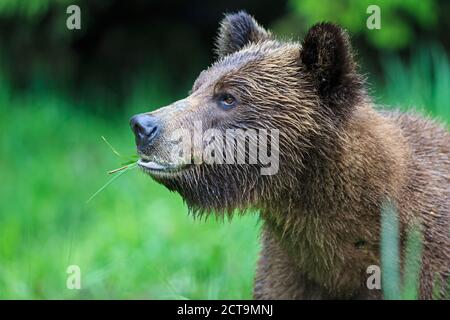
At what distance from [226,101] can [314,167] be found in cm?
62

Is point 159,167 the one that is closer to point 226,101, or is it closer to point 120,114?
point 226,101

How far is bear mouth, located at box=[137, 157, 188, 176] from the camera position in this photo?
453 centimetres

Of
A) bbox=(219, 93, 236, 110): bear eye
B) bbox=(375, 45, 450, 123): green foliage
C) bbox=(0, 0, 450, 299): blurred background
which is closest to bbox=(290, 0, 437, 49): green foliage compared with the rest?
bbox=(0, 0, 450, 299): blurred background

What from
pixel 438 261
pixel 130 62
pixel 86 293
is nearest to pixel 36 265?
pixel 86 293

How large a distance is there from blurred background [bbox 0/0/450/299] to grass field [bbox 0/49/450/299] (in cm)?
2

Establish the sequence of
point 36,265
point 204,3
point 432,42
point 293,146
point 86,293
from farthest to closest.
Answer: point 204,3 < point 432,42 < point 36,265 < point 86,293 < point 293,146

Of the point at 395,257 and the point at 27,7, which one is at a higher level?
the point at 27,7

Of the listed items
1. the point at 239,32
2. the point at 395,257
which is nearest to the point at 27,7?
the point at 239,32

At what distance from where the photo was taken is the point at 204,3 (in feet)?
36.4

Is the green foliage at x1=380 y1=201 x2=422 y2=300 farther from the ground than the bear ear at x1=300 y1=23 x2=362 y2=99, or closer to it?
closer to it

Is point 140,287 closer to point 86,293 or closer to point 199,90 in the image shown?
point 86,293

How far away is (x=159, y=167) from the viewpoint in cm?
453

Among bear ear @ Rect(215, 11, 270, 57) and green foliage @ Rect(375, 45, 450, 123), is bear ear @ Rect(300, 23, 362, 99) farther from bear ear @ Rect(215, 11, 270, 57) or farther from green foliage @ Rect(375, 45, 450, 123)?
green foliage @ Rect(375, 45, 450, 123)
